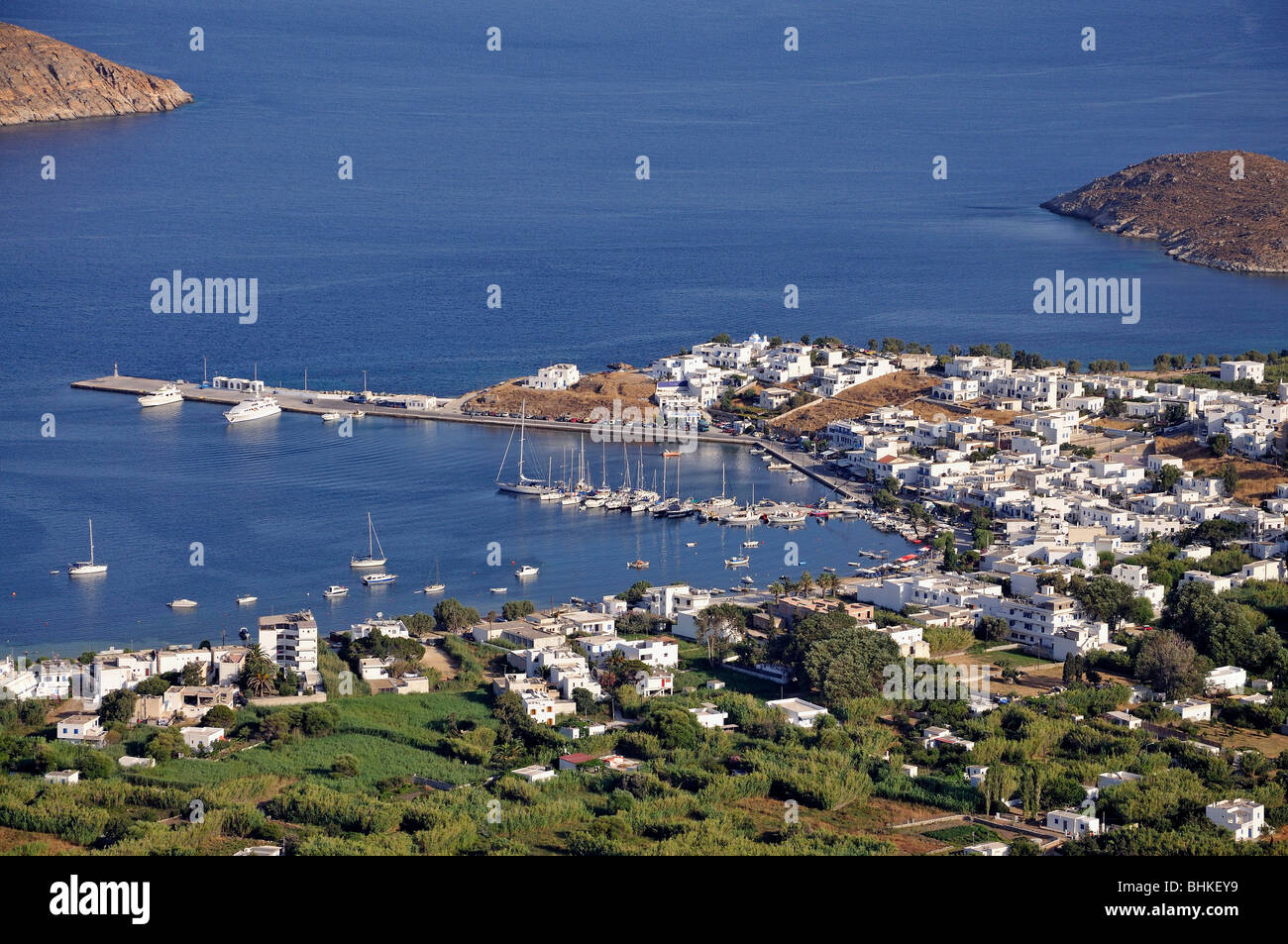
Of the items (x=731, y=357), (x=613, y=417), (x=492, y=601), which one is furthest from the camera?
(x=731, y=357)

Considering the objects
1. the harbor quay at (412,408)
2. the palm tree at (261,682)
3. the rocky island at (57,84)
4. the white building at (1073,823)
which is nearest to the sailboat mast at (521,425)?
the harbor quay at (412,408)

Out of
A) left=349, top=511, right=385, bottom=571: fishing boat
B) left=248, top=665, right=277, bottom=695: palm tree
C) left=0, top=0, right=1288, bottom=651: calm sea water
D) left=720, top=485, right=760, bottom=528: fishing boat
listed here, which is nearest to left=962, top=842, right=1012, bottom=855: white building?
left=248, top=665, right=277, bottom=695: palm tree

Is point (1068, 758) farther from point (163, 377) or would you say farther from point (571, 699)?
point (163, 377)

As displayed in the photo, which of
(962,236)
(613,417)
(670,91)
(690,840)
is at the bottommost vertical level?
(690,840)

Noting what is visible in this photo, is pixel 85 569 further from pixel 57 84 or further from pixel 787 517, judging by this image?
pixel 57 84

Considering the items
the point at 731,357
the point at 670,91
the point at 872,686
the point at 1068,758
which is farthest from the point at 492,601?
the point at 670,91

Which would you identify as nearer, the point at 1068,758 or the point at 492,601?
the point at 1068,758

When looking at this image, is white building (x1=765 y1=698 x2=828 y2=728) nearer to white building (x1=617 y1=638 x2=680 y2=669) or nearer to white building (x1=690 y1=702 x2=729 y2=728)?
white building (x1=690 y1=702 x2=729 y2=728)
